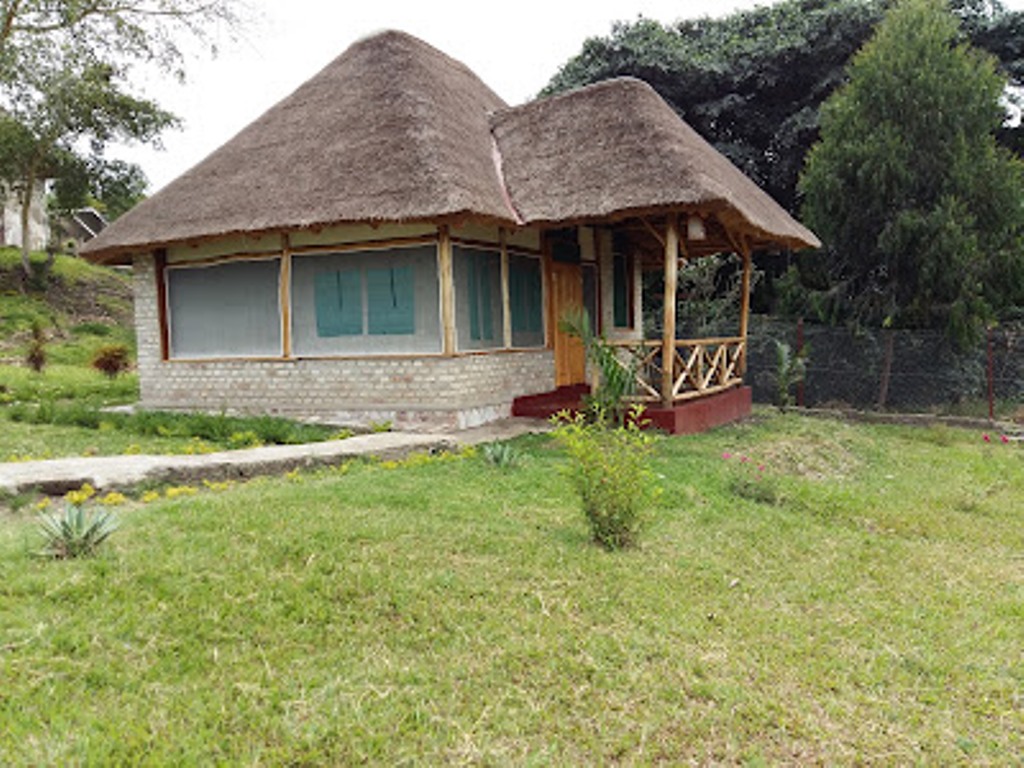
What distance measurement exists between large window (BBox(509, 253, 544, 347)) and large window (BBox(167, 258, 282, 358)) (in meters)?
3.23

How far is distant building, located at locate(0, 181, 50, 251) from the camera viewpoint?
29786 mm

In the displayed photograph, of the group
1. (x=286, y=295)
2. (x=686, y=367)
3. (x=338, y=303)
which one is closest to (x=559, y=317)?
(x=686, y=367)

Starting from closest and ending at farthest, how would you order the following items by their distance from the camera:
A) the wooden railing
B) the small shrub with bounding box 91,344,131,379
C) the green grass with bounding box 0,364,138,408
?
1. the wooden railing
2. the green grass with bounding box 0,364,138,408
3. the small shrub with bounding box 91,344,131,379

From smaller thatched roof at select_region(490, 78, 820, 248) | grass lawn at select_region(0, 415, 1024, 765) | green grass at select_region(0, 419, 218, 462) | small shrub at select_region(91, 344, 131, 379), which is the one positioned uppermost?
smaller thatched roof at select_region(490, 78, 820, 248)

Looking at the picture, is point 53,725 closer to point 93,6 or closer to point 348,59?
point 348,59

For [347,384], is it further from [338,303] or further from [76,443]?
[76,443]

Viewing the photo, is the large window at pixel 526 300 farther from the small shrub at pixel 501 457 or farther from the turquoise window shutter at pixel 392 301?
the small shrub at pixel 501 457

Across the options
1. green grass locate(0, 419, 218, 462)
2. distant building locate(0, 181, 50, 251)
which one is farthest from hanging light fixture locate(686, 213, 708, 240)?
distant building locate(0, 181, 50, 251)

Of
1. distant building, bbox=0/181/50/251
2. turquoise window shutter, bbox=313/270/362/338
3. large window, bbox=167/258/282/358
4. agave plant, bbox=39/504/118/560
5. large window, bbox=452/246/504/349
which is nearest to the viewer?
agave plant, bbox=39/504/118/560

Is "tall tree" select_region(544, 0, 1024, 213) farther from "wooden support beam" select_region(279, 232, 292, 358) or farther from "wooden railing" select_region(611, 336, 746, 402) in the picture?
"wooden support beam" select_region(279, 232, 292, 358)

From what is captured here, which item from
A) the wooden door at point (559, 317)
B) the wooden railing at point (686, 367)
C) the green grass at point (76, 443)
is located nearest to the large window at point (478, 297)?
the wooden door at point (559, 317)

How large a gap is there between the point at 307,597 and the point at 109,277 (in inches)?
1140

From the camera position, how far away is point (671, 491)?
20.0 ft

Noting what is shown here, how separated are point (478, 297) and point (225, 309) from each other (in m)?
3.78
